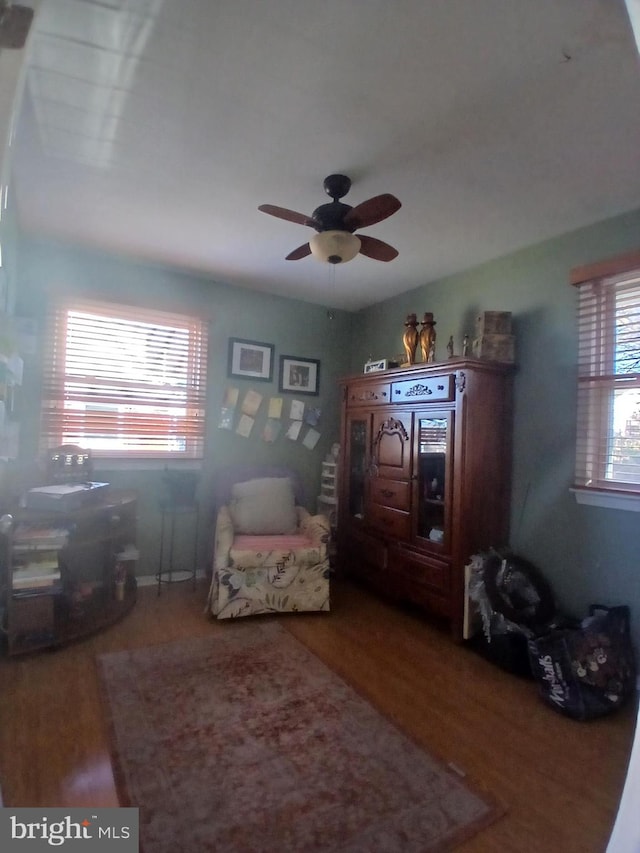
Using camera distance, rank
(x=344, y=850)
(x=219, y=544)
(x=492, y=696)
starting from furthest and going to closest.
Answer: (x=219, y=544) → (x=492, y=696) → (x=344, y=850)

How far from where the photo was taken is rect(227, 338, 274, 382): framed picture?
3525mm

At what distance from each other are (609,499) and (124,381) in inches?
121

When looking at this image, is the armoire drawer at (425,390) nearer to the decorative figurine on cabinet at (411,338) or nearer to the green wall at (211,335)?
the decorative figurine on cabinet at (411,338)

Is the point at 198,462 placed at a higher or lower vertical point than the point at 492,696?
higher

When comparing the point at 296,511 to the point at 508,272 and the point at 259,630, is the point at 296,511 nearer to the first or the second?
the point at 259,630

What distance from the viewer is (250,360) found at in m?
3.60

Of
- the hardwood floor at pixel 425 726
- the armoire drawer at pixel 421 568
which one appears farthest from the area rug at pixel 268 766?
the armoire drawer at pixel 421 568

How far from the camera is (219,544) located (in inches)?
107

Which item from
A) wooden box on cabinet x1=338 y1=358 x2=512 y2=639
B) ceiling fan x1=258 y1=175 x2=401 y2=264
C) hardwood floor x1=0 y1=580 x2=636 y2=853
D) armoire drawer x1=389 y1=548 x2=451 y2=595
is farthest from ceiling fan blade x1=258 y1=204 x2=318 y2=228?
hardwood floor x1=0 y1=580 x2=636 y2=853

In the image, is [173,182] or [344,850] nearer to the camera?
[344,850]

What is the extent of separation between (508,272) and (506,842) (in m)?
2.72

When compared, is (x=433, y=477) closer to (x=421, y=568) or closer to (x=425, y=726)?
(x=421, y=568)

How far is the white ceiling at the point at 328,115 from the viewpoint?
49.1 inches

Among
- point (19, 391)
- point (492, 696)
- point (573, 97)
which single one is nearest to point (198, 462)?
point (19, 391)
